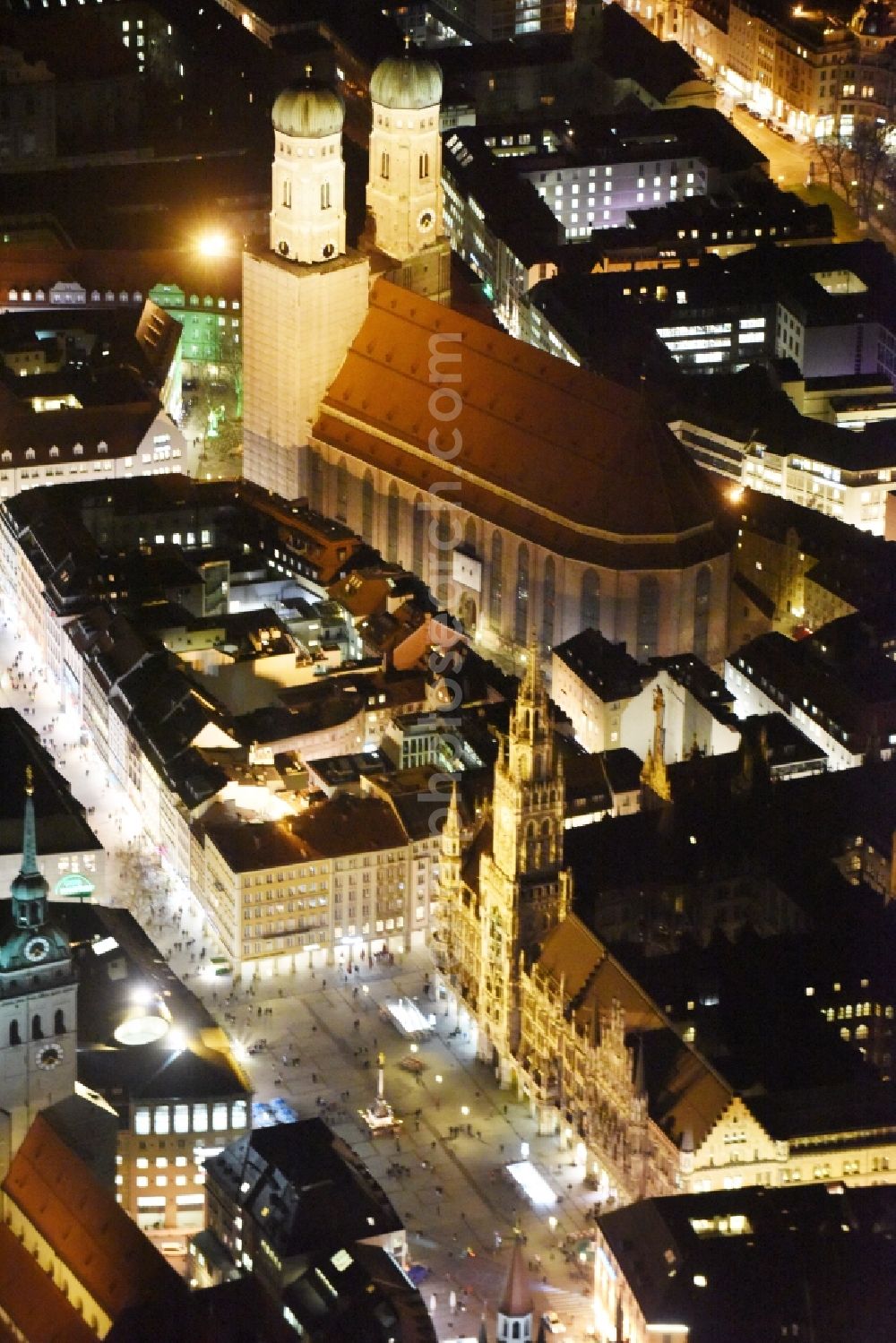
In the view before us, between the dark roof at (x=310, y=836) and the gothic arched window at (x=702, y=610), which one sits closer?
the dark roof at (x=310, y=836)

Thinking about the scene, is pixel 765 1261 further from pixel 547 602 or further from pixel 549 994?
pixel 547 602

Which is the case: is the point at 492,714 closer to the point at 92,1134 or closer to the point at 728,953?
the point at 728,953

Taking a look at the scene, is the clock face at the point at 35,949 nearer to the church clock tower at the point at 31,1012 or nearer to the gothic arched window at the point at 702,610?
the church clock tower at the point at 31,1012

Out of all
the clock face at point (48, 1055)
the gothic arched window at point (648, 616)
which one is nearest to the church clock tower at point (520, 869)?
the clock face at point (48, 1055)

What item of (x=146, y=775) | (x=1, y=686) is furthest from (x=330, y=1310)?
(x=1, y=686)

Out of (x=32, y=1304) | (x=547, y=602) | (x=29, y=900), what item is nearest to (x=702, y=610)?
(x=547, y=602)

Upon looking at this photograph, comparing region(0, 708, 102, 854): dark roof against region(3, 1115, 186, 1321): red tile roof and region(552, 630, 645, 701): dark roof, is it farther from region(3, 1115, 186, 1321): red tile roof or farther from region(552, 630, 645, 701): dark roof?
region(3, 1115, 186, 1321): red tile roof

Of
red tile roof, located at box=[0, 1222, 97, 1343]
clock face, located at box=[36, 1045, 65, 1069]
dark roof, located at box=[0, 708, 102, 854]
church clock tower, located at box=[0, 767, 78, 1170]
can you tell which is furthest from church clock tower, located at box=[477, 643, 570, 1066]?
red tile roof, located at box=[0, 1222, 97, 1343]
